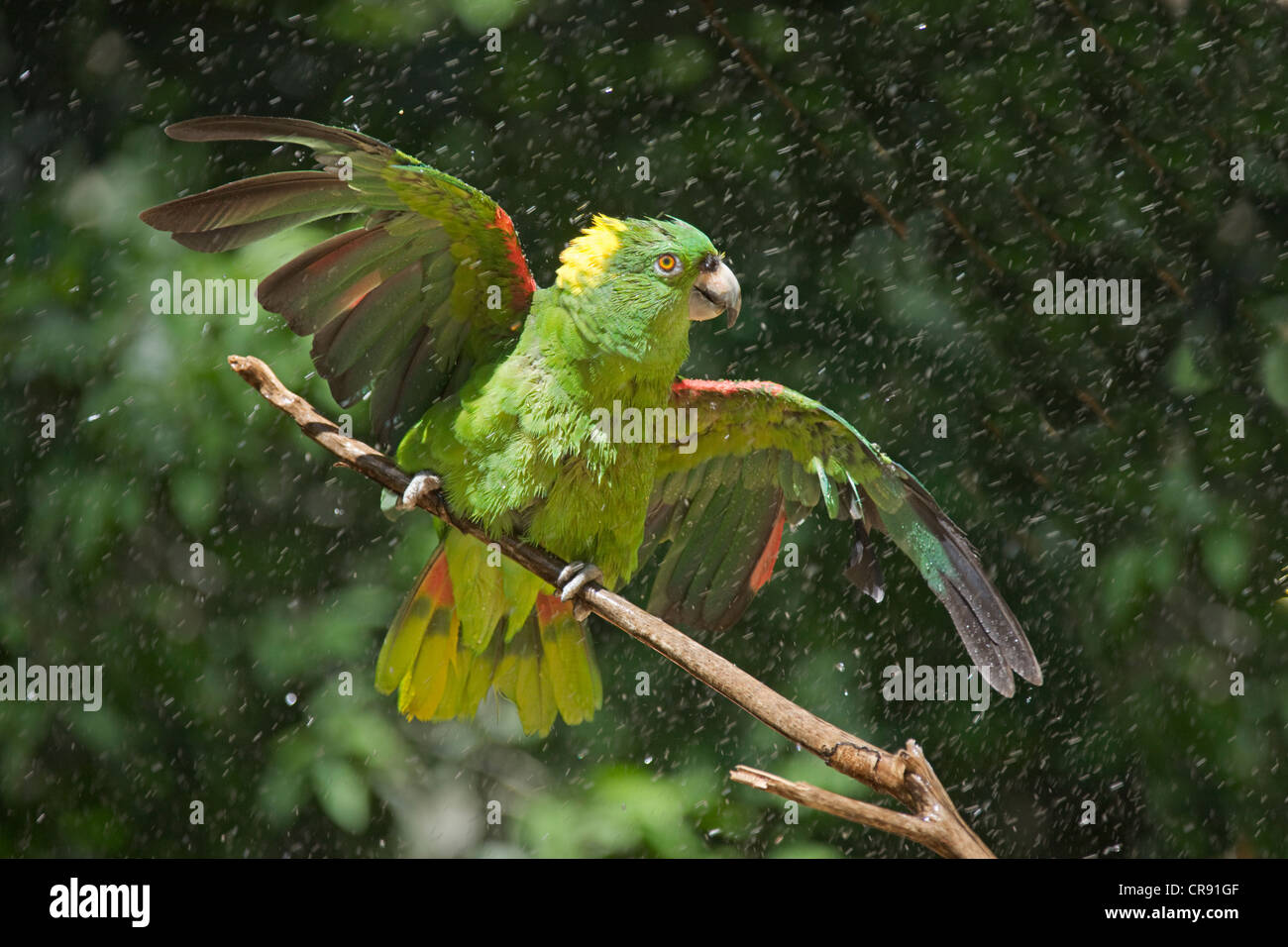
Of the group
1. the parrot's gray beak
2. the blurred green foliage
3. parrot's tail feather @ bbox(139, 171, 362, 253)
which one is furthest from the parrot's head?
the blurred green foliage

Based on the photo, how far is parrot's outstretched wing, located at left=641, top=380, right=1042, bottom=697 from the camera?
249 cm

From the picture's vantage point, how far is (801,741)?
179cm

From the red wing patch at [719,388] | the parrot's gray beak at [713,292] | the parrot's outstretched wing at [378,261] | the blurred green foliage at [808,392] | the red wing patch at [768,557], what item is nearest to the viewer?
the parrot's outstretched wing at [378,261]

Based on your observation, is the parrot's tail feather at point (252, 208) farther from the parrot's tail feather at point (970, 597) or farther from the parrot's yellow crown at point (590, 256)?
the parrot's tail feather at point (970, 597)

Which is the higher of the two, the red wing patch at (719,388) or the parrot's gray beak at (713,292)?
the parrot's gray beak at (713,292)

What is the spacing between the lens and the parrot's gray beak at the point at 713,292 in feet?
7.89

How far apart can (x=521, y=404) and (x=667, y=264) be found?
0.41 metres

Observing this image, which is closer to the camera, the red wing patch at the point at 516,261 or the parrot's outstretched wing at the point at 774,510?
the red wing patch at the point at 516,261

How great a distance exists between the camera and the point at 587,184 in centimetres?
318

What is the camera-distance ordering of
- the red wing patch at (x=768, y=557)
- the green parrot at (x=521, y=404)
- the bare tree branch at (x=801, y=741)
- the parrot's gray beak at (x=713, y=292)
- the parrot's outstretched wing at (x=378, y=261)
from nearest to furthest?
the bare tree branch at (x=801, y=741) < the parrot's outstretched wing at (x=378, y=261) < the green parrot at (x=521, y=404) < the parrot's gray beak at (x=713, y=292) < the red wing patch at (x=768, y=557)

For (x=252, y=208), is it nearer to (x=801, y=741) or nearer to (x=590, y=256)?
(x=590, y=256)

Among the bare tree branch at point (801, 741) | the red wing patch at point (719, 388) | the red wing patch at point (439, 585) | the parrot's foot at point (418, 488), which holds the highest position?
the red wing patch at point (719, 388)

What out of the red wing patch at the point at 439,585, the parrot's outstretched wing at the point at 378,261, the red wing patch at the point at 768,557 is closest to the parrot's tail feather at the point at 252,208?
the parrot's outstretched wing at the point at 378,261

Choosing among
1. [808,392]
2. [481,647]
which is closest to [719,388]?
[808,392]
